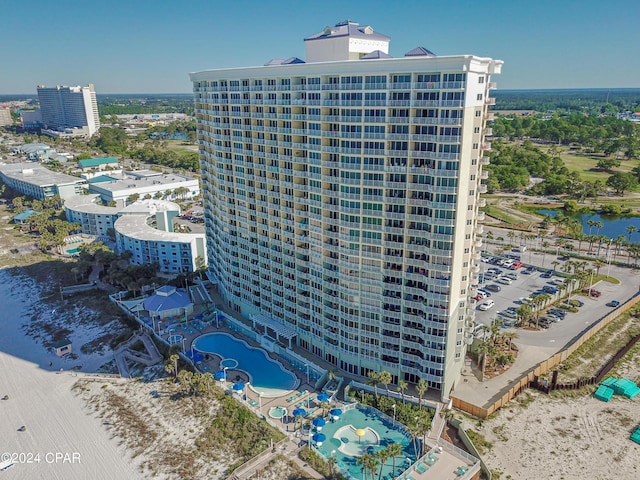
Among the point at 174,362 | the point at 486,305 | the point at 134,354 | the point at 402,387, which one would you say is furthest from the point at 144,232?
the point at 486,305

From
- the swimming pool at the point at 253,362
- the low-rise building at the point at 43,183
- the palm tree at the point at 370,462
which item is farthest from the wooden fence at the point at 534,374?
the low-rise building at the point at 43,183

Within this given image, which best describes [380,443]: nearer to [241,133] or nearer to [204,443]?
[204,443]

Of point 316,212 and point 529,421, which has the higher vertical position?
point 316,212

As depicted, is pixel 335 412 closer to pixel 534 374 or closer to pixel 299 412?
pixel 299 412

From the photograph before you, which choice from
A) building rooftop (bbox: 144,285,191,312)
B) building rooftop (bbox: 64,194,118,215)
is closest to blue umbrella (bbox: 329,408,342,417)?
building rooftop (bbox: 144,285,191,312)

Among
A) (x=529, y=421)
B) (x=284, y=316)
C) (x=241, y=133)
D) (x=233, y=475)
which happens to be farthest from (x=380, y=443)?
(x=241, y=133)

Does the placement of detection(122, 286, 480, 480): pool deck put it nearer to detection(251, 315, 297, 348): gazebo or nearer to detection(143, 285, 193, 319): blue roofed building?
detection(143, 285, 193, 319): blue roofed building
